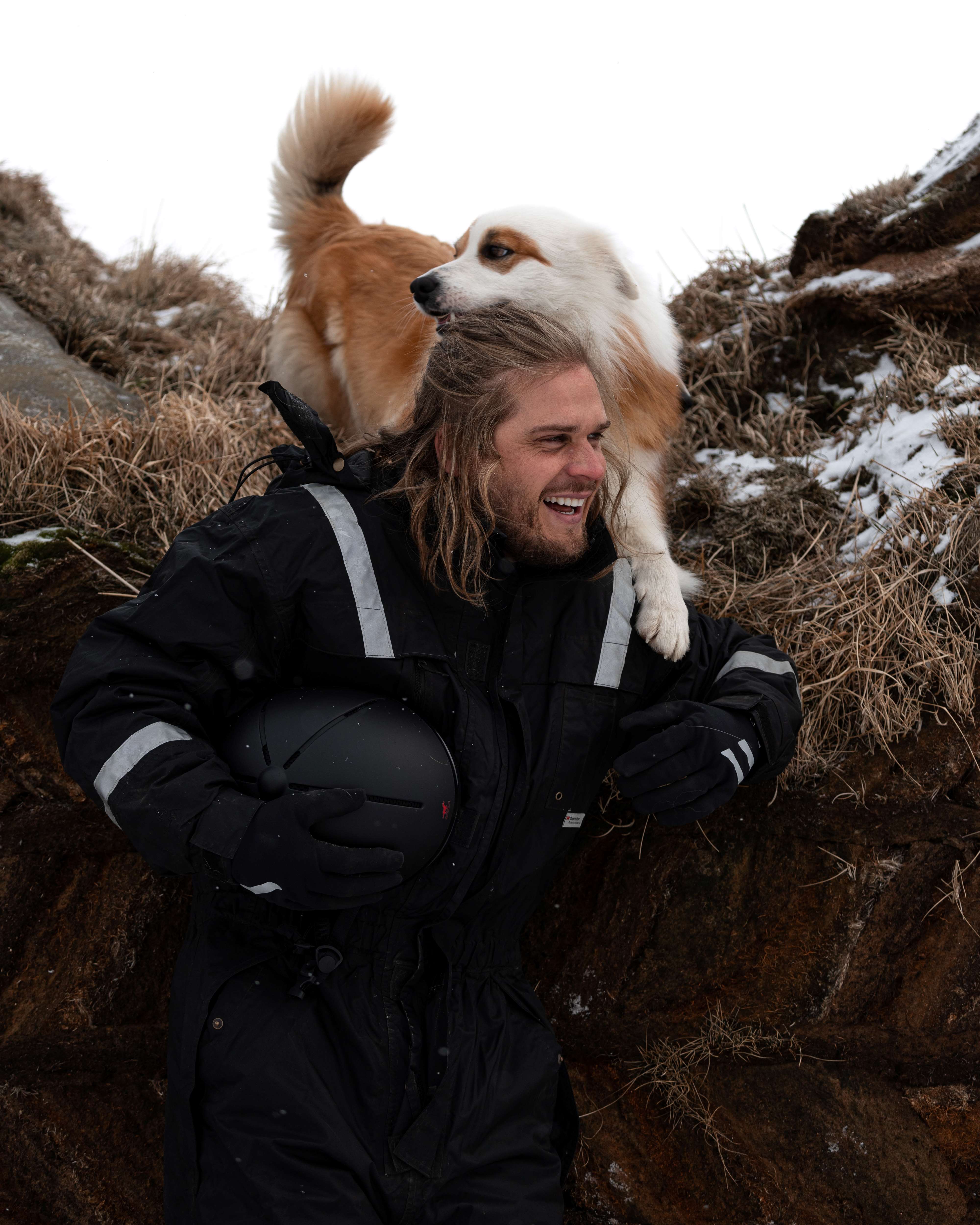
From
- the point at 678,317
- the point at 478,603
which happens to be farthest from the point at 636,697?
the point at 678,317

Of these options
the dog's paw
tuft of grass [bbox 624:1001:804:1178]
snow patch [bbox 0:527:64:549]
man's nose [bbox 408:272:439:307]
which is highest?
man's nose [bbox 408:272:439:307]

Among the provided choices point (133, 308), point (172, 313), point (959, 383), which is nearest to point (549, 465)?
point (959, 383)

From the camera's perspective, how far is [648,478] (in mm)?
2787

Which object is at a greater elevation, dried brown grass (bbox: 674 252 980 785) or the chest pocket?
the chest pocket

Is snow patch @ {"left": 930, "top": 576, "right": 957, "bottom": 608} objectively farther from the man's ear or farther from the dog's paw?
the man's ear

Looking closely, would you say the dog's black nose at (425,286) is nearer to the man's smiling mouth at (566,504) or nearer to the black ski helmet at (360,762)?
the man's smiling mouth at (566,504)

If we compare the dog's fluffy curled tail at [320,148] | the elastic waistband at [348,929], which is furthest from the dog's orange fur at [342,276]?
the elastic waistband at [348,929]

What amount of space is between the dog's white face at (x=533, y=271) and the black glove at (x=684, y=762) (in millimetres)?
→ 1282

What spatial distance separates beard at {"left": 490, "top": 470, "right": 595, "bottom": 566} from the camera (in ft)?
6.85

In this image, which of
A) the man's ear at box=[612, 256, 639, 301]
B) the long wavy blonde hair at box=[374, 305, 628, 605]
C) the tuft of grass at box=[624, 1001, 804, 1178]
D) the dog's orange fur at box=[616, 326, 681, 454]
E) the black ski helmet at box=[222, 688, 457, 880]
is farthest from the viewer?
the man's ear at box=[612, 256, 639, 301]

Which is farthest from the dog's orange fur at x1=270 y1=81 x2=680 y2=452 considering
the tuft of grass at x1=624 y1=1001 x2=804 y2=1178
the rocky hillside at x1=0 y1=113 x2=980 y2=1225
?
the tuft of grass at x1=624 y1=1001 x2=804 y2=1178

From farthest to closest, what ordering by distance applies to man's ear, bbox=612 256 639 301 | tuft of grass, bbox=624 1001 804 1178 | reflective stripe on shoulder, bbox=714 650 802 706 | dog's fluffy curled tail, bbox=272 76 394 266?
dog's fluffy curled tail, bbox=272 76 394 266 → man's ear, bbox=612 256 639 301 → tuft of grass, bbox=624 1001 804 1178 → reflective stripe on shoulder, bbox=714 650 802 706

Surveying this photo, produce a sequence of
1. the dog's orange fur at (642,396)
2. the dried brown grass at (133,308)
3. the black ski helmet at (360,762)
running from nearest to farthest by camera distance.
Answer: the black ski helmet at (360,762) < the dog's orange fur at (642,396) < the dried brown grass at (133,308)

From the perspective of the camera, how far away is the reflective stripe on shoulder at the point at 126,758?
5.57 feet
